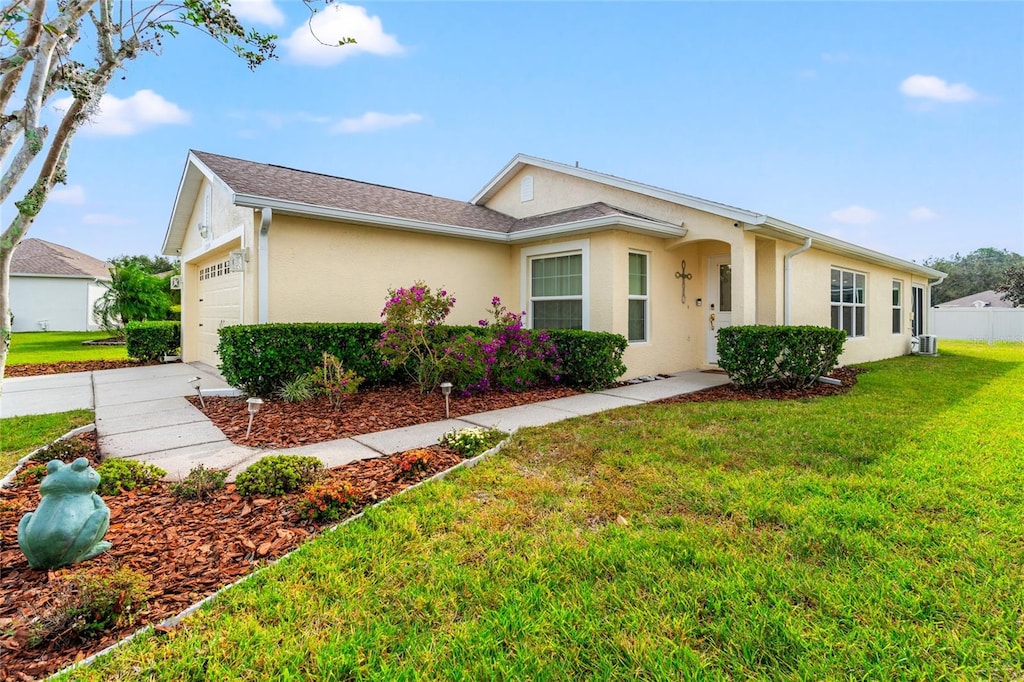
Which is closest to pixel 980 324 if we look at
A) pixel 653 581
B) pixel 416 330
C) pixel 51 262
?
pixel 416 330

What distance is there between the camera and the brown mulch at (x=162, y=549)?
1.96 meters

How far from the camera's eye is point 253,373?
270 inches

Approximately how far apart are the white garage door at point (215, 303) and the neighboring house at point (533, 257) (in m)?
0.07

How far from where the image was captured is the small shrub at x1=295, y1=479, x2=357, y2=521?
10.2ft

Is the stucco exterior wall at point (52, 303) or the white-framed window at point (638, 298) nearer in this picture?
the white-framed window at point (638, 298)

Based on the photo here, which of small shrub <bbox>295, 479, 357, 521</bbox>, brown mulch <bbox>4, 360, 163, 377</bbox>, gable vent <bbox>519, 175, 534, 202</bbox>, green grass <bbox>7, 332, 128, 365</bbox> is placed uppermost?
gable vent <bbox>519, 175, 534, 202</bbox>

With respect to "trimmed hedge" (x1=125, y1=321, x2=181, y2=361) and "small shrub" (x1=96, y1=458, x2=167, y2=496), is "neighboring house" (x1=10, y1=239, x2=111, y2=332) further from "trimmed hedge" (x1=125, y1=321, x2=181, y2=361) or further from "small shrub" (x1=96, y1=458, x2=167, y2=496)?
"small shrub" (x1=96, y1=458, x2=167, y2=496)

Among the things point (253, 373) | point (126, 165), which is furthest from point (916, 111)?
point (126, 165)

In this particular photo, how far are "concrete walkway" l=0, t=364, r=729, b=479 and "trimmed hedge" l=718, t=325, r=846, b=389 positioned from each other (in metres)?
0.74

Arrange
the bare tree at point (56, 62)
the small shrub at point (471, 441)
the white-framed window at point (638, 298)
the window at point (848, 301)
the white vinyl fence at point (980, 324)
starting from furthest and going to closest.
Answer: the white vinyl fence at point (980, 324) → the window at point (848, 301) → the white-framed window at point (638, 298) → the small shrub at point (471, 441) → the bare tree at point (56, 62)

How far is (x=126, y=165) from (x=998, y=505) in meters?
11.9

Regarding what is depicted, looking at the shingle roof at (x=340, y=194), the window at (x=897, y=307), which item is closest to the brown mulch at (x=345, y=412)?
the shingle roof at (x=340, y=194)

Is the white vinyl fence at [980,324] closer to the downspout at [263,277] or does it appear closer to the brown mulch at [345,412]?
the brown mulch at [345,412]

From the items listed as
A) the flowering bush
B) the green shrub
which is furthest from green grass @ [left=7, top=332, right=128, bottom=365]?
the green shrub
